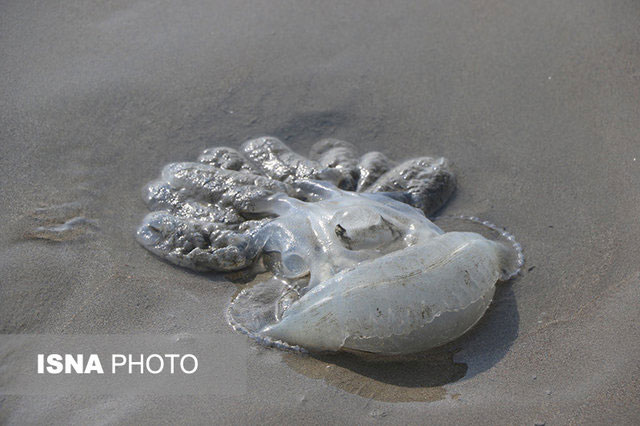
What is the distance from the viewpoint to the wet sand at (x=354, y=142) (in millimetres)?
2209

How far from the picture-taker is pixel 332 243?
2637 mm

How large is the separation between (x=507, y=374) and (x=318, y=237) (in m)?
0.92

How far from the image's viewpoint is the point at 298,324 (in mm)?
2355

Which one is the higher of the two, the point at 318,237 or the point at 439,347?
the point at 318,237

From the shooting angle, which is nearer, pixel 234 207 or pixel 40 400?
pixel 40 400

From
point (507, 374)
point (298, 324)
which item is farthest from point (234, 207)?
point (507, 374)

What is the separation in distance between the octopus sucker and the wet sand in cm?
9

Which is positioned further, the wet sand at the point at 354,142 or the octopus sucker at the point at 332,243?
the octopus sucker at the point at 332,243

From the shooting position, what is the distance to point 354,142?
3.52m

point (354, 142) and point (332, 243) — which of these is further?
point (354, 142)

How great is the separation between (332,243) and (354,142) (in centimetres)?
103

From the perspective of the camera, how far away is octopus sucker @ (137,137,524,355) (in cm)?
232

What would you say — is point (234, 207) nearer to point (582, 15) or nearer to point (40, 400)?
point (40, 400)

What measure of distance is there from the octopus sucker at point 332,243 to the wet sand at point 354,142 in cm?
9
